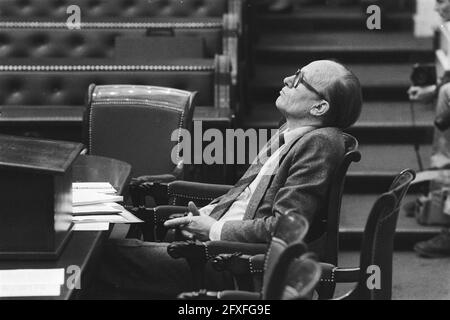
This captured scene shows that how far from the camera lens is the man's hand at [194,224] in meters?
3.46

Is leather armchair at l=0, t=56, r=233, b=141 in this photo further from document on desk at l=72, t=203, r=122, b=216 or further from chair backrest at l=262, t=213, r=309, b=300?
chair backrest at l=262, t=213, r=309, b=300

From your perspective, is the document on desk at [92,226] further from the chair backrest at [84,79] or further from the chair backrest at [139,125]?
the chair backrest at [84,79]

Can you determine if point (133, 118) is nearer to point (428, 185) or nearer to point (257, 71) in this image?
point (428, 185)

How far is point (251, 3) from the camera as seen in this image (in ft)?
26.1

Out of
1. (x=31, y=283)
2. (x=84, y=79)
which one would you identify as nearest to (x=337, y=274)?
(x=31, y=283)

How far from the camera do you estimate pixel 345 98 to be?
3342 mm

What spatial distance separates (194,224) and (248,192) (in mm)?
226

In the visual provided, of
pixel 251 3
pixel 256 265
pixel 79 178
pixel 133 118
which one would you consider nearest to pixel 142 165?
pixel 133 118

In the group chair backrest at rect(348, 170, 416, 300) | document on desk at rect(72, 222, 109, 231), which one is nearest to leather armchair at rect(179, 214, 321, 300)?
chair backrest at rect(348, 170, 416, 300)

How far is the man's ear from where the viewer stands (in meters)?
3.36

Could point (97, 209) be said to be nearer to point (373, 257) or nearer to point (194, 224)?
point (194, 224)

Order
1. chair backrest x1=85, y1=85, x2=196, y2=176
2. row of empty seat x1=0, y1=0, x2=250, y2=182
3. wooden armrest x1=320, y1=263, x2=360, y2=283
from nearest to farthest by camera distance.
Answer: wooden armrest x1=320, y1=263, x2=360, y2=283
chair backrest x1=85, y1=85, x2=196, y2=176
row of empty seat x1=0, y1=0, x2=250, y2=182

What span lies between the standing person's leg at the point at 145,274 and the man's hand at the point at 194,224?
0.11m

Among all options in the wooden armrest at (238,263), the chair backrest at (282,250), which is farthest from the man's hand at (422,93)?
the chair backrest at (282,250)
